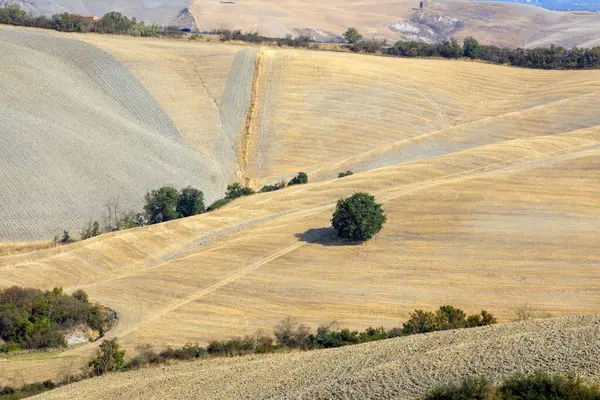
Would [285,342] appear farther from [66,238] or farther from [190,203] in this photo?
[190,203]

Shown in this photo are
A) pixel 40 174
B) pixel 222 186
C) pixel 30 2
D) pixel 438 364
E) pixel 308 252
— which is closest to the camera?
pixel 438 364

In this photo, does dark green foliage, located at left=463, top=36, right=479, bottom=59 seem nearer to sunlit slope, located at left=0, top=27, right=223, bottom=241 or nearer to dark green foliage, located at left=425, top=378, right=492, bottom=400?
sunlit slope, located at left=0, top=27, right=223, bottom=241

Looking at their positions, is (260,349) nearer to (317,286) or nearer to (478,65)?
(317,286)

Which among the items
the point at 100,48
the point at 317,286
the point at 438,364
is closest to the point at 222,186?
the point at 100,48

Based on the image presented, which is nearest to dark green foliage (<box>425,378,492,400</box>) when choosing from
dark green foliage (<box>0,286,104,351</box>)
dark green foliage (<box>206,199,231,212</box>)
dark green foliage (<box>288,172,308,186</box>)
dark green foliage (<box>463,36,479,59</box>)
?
dark green foliage (<box>0,286,104,351</box>)

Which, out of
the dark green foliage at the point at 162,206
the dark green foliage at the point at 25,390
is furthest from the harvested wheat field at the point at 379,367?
the dark green foliage at the point at 162,206
